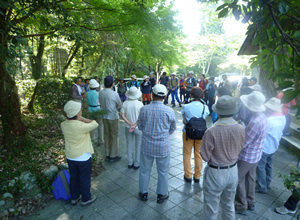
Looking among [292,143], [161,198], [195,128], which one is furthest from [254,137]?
[292,143]

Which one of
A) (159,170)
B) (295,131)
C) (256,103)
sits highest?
(256,103)

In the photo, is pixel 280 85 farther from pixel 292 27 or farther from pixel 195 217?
pixel 195 217

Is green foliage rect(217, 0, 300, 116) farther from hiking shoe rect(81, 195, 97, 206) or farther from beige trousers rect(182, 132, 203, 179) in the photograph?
hiking shoe rect(81, 195, 97, 206)

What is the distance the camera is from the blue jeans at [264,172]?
3.79 m

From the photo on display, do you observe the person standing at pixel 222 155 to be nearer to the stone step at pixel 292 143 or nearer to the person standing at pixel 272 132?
the person standing at pixel 272 132

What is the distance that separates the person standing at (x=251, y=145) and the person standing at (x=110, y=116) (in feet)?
9.82

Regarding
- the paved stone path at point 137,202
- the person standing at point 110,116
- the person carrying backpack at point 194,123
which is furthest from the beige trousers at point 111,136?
the person carrying backpack at point 194,123

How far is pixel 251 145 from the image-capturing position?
124 inches

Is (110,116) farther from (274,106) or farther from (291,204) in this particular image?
(291,204)

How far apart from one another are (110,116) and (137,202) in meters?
2.20

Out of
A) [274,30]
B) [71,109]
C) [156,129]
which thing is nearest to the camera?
[274,30]

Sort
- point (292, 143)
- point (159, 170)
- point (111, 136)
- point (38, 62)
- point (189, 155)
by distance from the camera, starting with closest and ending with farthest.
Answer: point (159, 170), point (189, 155), point (111, 136), point (292, 143), point (38, 62)

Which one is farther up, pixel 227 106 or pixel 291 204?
pixel 227 106

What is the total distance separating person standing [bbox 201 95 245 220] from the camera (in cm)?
258
